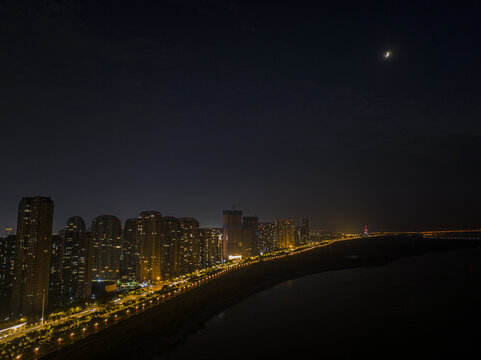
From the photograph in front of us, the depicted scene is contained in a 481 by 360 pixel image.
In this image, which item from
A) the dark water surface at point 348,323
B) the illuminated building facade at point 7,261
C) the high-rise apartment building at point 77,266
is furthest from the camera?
the high-rise apartment building at point 77,266

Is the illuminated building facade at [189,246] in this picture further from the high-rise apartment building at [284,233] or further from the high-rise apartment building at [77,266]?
the high-rise apartment building at [284,233]

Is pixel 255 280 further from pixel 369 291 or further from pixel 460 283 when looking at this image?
pixel 460 283

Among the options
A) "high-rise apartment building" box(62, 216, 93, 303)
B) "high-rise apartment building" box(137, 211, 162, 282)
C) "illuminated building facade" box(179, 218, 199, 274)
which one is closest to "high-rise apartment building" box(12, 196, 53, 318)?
"high-rise apartment building" box(62, 216, 93, 303)

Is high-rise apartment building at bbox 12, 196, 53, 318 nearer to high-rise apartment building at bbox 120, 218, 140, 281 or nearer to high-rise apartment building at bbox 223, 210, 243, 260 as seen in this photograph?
high-rise apartment building at bbox 120, 218, 140, 281

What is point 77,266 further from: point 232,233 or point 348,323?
point 232,233

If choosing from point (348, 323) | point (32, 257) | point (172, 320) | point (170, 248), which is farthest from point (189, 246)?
point (348, 323)

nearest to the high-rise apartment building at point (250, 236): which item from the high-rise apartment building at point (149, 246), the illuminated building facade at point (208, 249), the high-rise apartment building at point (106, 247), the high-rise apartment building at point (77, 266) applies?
the illuminated building facade at point (208, 249)

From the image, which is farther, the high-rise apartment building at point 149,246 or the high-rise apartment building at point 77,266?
the high-rise apartment building at point 149,246

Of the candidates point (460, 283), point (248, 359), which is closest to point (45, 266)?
point (248, 359)
